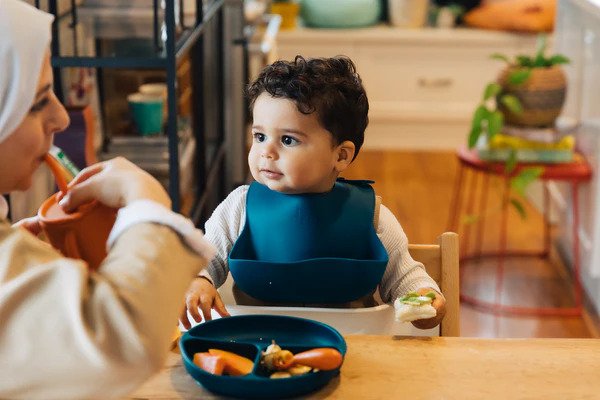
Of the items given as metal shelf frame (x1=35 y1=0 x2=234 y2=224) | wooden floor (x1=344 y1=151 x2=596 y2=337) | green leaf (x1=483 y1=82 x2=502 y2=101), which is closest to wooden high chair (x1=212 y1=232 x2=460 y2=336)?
metal shelf frame (x1=35 y1=0 x2=234 y2=224)

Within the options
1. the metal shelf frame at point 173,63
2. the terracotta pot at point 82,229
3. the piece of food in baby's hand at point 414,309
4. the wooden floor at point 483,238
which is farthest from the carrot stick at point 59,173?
the wooden floor at point 483,238

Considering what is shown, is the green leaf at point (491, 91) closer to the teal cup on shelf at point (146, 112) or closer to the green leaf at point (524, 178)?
the green leaf at point (524, 178)

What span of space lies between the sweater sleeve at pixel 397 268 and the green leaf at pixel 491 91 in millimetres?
1655

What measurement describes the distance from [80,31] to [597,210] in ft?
5.13

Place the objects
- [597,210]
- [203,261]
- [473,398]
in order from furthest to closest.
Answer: [597,210], [473,398], [203,261]

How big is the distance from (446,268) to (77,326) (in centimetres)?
75

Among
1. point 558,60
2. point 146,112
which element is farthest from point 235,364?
point 558,60

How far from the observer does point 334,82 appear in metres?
1.49

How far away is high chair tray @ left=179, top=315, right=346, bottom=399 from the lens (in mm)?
1085

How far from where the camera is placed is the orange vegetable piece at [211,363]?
3.65 ft

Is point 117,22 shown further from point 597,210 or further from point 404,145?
point 404,145

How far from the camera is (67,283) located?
837 mm

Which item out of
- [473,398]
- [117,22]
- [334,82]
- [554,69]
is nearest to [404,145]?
[554,69]

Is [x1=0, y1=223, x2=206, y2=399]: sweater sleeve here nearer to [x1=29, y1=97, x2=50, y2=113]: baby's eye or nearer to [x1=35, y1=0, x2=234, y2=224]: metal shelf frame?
→ [x1=29, y1=97, x2=50, y2=113]: baby's eye
